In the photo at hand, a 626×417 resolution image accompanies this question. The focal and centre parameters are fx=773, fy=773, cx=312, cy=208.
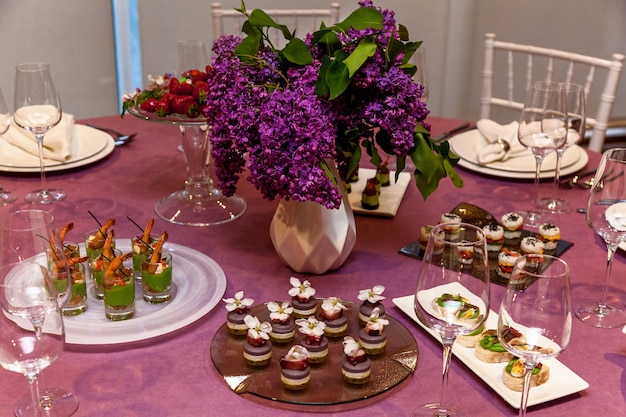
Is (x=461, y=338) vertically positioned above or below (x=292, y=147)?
below

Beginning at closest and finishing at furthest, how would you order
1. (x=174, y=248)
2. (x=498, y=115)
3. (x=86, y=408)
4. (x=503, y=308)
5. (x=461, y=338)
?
(x=503, y=308)
(x=86, y=408)
(x=461, y=338)
(x=174, y=248)
(x=498, y=115)

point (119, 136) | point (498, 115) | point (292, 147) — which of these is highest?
point (292, 147)

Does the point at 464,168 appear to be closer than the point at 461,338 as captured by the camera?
No

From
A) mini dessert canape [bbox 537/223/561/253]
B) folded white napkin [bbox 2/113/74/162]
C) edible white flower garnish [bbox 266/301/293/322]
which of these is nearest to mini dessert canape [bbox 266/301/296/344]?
edible white flower garnish [bbox 266/301/293/322]

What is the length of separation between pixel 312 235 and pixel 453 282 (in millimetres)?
520

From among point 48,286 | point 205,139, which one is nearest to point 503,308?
point 48,286

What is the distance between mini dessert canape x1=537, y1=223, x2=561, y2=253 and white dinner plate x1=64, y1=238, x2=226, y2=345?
26.8 inches

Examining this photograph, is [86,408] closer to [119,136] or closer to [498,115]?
[119,136]

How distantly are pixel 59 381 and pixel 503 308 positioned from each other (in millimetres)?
670

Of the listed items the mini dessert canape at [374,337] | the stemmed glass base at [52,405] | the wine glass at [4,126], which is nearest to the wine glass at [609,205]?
the mini dessert canape at [374,337]

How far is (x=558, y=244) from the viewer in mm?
1673

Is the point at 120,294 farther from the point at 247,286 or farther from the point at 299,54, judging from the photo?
the point at 299,54

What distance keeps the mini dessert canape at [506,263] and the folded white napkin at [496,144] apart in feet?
1.94

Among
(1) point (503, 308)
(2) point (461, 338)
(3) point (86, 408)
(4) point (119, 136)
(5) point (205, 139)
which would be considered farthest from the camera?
(4) point (119, 136)
